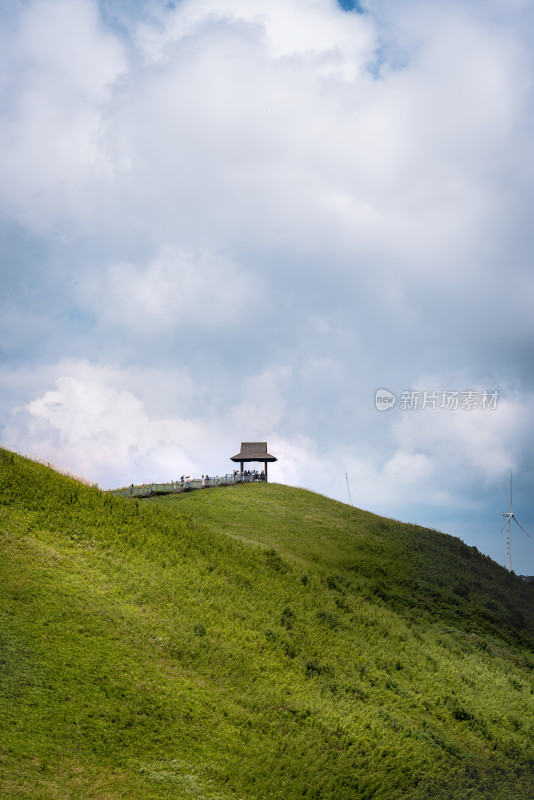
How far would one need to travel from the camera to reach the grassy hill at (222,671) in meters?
19.1

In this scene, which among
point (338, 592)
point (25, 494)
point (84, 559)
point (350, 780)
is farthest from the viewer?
point (338, 592)

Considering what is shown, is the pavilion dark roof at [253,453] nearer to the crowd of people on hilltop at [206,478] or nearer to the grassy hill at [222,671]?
the crowd of people on hilltop at [206,478]

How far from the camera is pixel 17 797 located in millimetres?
15805

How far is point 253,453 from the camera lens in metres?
75.9

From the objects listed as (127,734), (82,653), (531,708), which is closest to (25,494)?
(82,653)

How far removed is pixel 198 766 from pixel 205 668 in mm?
5335

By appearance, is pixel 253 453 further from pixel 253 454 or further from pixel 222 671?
pixel 222 671

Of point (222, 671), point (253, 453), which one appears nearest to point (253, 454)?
point (253, 453)

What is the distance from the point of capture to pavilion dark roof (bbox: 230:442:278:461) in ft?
245

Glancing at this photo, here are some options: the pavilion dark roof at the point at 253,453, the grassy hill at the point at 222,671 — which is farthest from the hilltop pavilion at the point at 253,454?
the grassy hill at the point at 222,671

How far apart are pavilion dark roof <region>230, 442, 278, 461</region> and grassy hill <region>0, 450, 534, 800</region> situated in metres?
29.8

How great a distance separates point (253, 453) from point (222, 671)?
51.3m

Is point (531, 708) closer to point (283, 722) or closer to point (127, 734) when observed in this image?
point (283, 722)

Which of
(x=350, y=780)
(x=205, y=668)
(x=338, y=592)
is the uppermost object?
(x=338, y=592)
